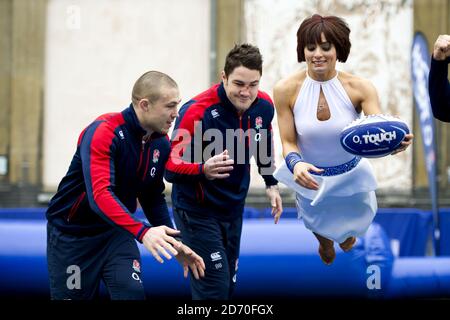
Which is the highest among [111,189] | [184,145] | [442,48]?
[442,48]

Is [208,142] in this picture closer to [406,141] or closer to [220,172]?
[220,172]

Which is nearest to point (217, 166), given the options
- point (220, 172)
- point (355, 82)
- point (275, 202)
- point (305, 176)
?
point (220, 172)

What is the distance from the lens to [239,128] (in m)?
6.00

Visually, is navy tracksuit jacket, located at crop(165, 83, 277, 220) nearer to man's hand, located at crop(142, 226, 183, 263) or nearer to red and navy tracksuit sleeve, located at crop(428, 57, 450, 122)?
man's hand, located at crop(142, 226, 183, 263)

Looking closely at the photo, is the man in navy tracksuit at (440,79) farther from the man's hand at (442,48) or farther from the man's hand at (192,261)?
the man's hand at (192,261)

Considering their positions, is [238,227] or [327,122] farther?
[238,227]

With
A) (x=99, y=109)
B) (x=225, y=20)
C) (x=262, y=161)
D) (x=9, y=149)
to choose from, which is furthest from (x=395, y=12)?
(x=262, y=161)

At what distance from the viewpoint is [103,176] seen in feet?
16.5

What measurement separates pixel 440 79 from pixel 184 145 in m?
1.84

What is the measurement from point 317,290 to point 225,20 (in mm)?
7510

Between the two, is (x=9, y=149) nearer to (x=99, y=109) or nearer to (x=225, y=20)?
(x=99, y=109)

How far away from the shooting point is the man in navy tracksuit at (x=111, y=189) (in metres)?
5.13

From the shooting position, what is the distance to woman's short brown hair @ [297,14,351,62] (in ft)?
17.6
